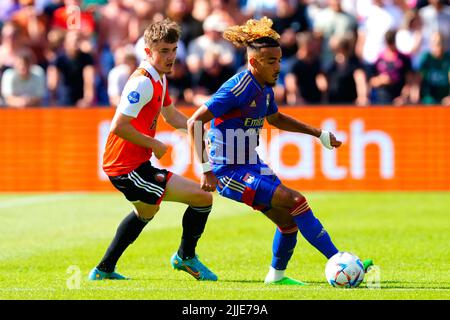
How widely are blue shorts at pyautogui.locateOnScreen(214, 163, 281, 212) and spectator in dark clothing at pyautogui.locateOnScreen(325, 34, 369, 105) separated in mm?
10716

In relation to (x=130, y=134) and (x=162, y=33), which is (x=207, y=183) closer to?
(x=130, y=134)

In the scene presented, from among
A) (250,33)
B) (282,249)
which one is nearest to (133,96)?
(250,33)

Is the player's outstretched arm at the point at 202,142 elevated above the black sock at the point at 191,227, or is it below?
above

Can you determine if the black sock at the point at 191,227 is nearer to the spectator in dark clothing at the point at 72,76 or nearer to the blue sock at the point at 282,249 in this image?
the blue sock at the point at 282,249

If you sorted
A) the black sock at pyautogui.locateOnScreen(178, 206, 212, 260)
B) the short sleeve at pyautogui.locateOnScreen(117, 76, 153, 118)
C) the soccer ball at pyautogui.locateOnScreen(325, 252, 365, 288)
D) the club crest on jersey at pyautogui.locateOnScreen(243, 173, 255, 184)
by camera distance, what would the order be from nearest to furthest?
the soccer ball at pyautogui.locateOnScreen(325, 252, 365, 288) → the club crest on jersey at pyautogui.locateOnScreen(243, 173, 255, 184) → the short sleeve at pyautogui.locateOnScreen(117, 76, 153, 118) → the black sock at pyautogui.locateOnScreen(178, 206, 212, 260)

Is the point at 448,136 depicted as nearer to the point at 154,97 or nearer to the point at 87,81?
the point at 87,81

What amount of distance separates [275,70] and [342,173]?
10157 millimetres

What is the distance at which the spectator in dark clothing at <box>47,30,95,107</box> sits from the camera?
67.6 ft

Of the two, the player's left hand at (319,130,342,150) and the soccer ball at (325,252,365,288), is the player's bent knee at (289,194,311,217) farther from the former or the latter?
the player's left hand at (319,130,342,150)

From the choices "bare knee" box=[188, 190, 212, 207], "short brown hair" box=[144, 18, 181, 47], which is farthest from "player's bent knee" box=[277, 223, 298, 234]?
"short brown hair" box=[144, 18, 181, 47]

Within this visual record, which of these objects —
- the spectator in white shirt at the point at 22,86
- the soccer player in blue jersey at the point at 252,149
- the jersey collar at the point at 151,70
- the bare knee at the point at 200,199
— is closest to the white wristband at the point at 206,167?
the soccer player in blue jersey at the point at 252,149

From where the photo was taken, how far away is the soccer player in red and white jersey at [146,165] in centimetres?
928

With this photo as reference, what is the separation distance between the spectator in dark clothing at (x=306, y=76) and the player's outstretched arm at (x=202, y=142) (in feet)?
36.5

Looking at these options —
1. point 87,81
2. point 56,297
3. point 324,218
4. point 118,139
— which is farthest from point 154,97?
point 87,81
